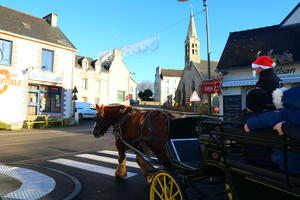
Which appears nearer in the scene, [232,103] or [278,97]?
[278,97]

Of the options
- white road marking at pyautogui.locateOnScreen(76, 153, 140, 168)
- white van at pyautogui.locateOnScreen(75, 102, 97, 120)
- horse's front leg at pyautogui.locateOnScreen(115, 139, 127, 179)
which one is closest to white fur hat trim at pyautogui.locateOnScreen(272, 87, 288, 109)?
horse's front leg at pyautogui.locateOnScreen(115, 139, 127, 179)

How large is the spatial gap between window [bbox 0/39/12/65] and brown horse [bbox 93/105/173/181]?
14.8 meters

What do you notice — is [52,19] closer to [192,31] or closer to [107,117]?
[107,117]

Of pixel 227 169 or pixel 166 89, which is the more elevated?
pixel 166 89

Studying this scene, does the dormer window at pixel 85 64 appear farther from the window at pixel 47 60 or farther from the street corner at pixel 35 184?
the street corner at pixel 35 184

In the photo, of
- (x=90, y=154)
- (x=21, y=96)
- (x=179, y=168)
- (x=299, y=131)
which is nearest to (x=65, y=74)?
(x=21, y=96)

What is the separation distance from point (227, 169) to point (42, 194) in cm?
322

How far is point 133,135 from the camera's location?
167 inches

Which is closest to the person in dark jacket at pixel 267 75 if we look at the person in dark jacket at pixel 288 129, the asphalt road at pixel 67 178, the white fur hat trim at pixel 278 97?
the white fur hat trim at pixel 278 97

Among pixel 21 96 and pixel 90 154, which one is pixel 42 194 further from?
pixel 21 96

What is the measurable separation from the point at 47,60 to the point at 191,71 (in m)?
31.6

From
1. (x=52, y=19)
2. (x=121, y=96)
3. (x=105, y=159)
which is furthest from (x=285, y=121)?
(x=121, y=96)

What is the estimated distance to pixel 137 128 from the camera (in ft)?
13.6

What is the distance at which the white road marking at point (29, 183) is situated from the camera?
12.1 feet
